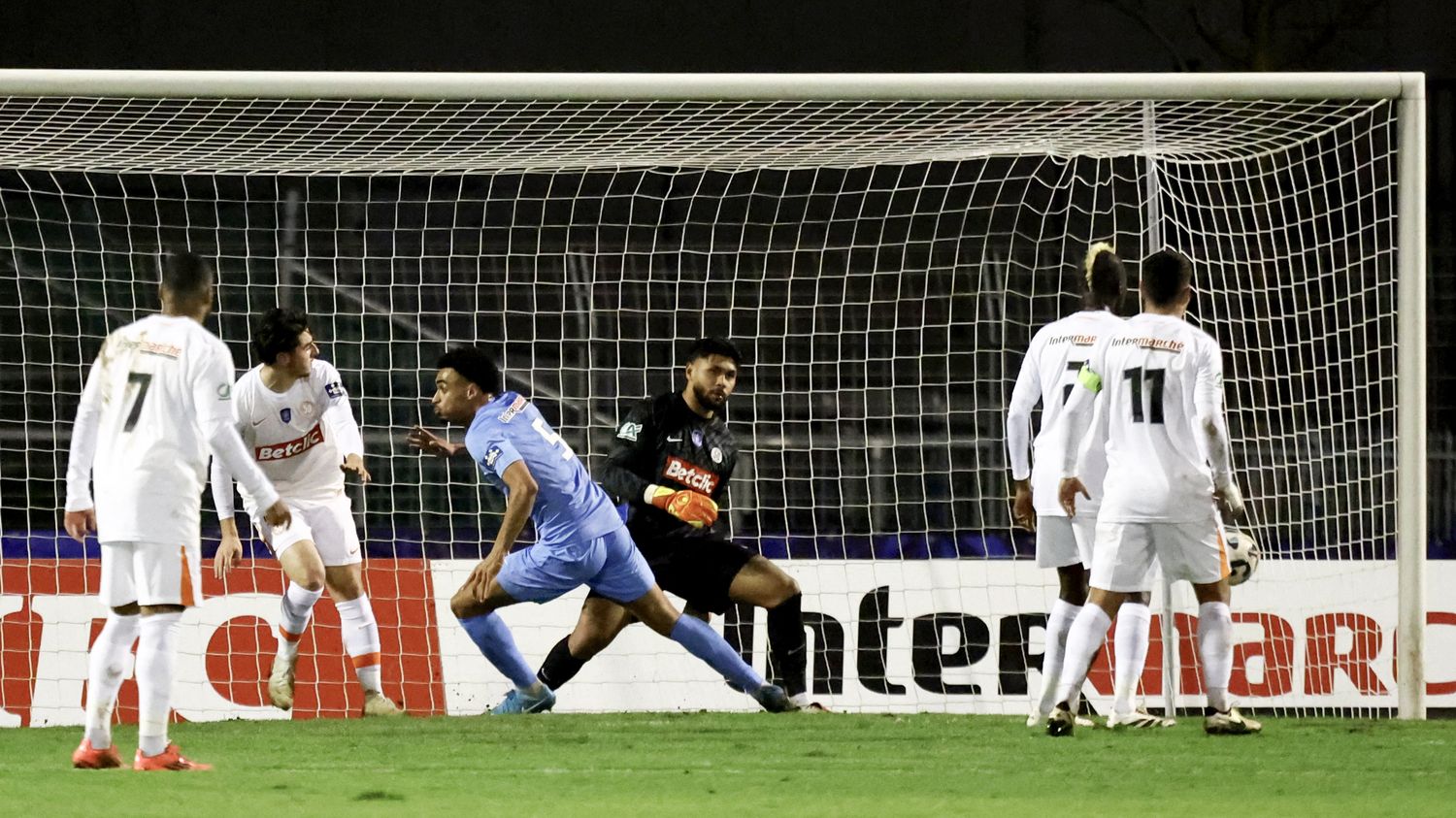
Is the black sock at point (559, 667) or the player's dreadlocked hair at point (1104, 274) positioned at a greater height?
the player's dreadlocked hair at point (1104, 274)

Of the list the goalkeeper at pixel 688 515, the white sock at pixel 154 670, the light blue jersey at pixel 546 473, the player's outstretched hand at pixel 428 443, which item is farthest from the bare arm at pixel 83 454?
the goalkeeper at pixel 688 515

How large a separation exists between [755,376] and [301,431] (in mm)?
3621

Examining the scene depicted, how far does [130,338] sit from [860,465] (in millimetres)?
6076

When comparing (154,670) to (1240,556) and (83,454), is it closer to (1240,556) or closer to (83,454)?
(83,454)

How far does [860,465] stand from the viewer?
10.7 meters

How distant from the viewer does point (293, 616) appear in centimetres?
759

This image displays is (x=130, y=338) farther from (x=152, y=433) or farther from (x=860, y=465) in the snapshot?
(x=860, y=465)

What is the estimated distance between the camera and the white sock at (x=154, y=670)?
5152 millimetres

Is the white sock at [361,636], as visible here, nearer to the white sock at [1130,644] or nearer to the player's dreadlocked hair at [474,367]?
the player's dreadlocked hair at [474,367]

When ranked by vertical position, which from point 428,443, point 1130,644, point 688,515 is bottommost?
point 1130,644

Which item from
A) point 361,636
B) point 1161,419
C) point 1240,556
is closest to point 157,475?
point 361,636

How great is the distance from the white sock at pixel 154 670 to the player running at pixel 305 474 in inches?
86.3

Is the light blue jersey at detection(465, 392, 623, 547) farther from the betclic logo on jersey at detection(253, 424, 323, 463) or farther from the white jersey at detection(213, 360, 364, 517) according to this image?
the betclic logo on jersey at detection(253, 424, 323, 463)

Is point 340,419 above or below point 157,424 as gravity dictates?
below
